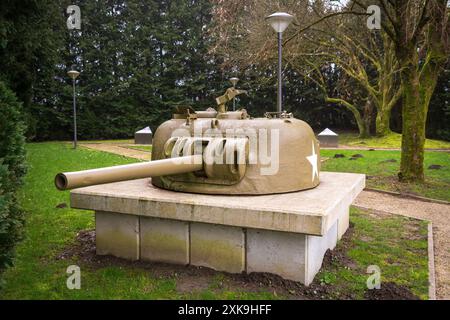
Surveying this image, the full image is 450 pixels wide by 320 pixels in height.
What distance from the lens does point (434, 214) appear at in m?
8.11

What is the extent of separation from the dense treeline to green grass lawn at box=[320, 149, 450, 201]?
10.9m

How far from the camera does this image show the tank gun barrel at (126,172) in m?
3.20

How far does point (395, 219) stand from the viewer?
7516mm

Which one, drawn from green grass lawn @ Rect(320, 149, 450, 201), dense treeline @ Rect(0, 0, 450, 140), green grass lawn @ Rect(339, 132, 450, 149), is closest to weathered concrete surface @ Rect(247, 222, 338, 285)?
green grass lawn @ Rect(320, 149, 450, 201)

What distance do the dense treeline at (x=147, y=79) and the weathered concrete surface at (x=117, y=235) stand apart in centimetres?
2187

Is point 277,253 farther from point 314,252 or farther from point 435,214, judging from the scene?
point 435,214

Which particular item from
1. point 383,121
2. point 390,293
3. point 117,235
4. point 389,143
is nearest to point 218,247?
point 117,235

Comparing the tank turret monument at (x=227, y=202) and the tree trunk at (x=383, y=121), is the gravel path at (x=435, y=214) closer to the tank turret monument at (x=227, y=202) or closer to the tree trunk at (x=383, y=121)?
the tank turret monument at (x=227, y=202)

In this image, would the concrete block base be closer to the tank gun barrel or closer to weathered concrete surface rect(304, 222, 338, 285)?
weathered concrete surface rect(304, 222, 338, 285)

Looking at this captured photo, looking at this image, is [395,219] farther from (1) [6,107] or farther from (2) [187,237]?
(1) [6,107]

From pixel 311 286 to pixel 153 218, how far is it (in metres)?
1.83

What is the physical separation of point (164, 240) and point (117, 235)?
2.08ft

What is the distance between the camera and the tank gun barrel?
320 cm

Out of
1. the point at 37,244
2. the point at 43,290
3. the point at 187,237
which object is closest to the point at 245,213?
the point at 187,237
